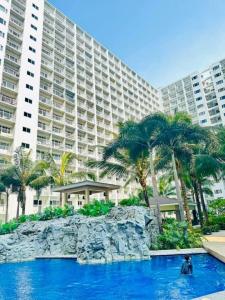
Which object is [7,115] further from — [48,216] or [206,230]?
[206,230]

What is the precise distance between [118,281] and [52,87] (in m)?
43.0

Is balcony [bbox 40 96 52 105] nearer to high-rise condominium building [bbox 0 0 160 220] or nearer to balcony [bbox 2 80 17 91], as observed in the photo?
high-rise condominium building [bbox 0 0 160 220]

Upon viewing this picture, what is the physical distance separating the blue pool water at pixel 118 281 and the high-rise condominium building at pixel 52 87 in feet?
82.1

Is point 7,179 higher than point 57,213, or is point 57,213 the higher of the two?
point 7,179

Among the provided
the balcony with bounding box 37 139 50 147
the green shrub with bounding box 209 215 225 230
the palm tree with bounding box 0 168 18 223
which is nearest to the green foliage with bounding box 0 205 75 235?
the palm tree with bounding box 0 168 18 223

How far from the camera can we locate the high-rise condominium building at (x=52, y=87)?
1511 inches

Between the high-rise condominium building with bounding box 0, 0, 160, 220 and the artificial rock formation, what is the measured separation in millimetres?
17074

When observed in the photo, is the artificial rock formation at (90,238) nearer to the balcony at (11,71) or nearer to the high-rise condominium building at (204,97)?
the balcony at (11,71)

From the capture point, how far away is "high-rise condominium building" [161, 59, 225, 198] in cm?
6731

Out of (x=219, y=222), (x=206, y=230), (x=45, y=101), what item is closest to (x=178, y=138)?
(x=206, y=230)

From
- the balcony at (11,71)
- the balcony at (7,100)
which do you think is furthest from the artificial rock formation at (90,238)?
the balcony at (11,71)

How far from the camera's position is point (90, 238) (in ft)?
48.4

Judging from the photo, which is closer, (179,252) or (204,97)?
(179,252)

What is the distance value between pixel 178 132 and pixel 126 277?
1286 cm
